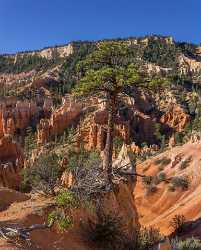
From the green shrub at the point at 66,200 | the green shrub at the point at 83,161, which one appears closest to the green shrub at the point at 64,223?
the green shrub at the point at 66,200

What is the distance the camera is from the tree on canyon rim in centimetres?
1706

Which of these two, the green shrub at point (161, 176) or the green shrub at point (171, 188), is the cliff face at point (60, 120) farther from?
the green shrub at point (171, 188)

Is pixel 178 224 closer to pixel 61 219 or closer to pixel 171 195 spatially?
pixel 171 195

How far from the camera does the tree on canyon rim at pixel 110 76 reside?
17.1 meters

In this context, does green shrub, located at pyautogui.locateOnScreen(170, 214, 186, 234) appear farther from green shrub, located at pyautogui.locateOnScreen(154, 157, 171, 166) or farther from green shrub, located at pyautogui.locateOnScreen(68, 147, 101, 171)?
→ green shrub, located at pyautogui.locateOnScreen(154, 157, 171, 166)

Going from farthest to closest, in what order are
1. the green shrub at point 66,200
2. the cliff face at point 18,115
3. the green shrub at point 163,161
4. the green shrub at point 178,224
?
the cliff face at point 18,115, the green shrub at point 163,161, the green shrub at point 178,224, the green shrub at point 66,200

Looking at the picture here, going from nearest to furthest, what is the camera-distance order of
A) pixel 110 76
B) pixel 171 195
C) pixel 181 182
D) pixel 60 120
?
pixel 110 76 → pixel 171 195 → pixel 181 182 → pixel 60 120

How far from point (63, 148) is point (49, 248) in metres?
75.2

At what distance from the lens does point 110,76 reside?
56.9ft

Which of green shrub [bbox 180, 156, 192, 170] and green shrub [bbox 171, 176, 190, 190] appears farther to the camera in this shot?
green shrub [bbox 180, 156, 192, 170]

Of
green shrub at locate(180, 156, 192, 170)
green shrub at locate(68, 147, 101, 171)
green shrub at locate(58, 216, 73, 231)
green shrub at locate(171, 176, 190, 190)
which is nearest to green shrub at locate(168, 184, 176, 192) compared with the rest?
green shrub at locate(171, 176, 190, 190)

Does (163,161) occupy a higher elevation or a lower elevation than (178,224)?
higher

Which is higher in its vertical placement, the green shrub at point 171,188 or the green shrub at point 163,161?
the green shrub at point 163,161

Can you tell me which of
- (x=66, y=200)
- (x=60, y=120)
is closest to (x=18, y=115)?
(x=60, y=120)
